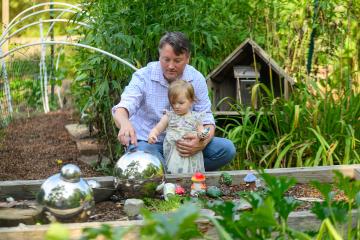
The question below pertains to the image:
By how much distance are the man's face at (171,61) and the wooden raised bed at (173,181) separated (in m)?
0.65

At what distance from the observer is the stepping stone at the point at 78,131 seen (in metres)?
6.75

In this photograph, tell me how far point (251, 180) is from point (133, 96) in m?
0.86

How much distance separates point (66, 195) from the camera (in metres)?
3.05

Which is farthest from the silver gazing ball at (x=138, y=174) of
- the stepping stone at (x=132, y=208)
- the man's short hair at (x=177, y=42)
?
the man's short hair at (x=177, y=42)

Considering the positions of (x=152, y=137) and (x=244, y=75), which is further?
(x=244, y=75)

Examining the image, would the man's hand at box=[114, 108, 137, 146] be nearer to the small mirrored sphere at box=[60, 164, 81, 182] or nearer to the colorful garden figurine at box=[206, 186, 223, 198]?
the colorful garden figurine at box=[206, 186, 223, 198]

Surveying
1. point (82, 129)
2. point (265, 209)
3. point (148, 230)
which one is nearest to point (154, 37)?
point (82, 129)

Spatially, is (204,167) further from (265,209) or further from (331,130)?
(265,209)

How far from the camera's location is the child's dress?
13.6 feet

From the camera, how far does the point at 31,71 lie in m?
8.79

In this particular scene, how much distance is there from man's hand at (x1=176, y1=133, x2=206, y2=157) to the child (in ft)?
0.07

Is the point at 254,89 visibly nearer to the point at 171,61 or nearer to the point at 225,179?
the point at 171,61

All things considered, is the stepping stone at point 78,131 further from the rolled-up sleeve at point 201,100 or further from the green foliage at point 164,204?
the green foliage at point 164,204

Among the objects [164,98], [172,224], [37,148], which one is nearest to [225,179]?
[164,98]
